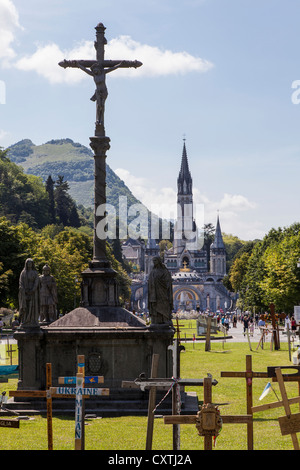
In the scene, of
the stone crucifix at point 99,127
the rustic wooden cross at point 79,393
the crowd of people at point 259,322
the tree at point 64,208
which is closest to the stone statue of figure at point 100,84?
the stone crucifix at point 99,127

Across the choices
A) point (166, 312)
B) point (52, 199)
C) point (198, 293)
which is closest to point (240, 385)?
point (166, 312)

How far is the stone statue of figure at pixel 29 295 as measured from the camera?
67.4 feet

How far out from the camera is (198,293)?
18100 centimetres

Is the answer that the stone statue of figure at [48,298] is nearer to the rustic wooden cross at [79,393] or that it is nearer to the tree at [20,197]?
the rustic wooden cross at [79,393]

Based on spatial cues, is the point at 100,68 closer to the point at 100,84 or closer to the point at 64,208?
the point at 100,84

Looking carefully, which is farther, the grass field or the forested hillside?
the forested hillside

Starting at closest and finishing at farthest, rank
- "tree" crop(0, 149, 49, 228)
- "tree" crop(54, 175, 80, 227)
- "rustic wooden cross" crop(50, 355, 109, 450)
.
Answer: "rustic wooden cross" crop(50, 355, 109, 450)
"tree" crop(0, 149, 49, 228)
"tree" crop(54, 175, 80, 227)

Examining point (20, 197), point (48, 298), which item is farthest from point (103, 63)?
point (20, 197)

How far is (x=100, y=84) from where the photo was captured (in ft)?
74.9

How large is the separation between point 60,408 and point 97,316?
107 inches

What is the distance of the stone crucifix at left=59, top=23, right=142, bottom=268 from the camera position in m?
22.4

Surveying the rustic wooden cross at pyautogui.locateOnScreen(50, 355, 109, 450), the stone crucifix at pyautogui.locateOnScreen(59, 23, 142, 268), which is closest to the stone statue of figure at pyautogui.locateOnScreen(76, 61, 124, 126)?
the stone crucifix at pyautogui.locateOnScreen(59, 23, 142, 268)

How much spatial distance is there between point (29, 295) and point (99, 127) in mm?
5330

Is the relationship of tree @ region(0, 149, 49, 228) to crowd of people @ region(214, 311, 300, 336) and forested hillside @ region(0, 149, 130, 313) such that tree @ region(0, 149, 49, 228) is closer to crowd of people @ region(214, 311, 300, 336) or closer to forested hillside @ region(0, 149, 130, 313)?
forested hillside @ region(0, 149, 130, 313)
